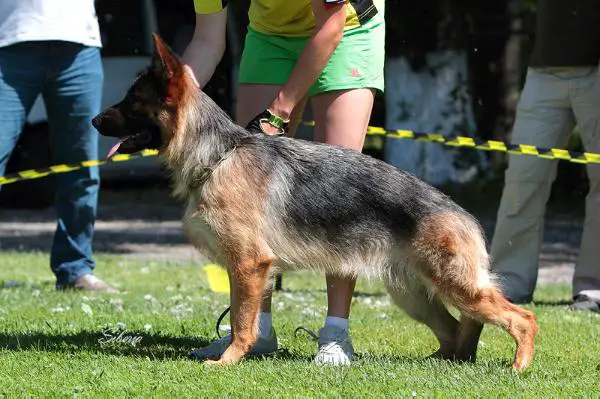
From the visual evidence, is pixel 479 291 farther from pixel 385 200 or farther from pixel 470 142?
pixel 470 142

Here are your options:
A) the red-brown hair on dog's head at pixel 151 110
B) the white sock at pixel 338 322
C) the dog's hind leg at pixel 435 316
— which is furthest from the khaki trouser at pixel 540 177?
the red-brown hair on dog's head at pixel 151 110

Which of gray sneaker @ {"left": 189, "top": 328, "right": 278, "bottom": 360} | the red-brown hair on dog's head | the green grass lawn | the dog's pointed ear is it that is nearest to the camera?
Answer: the green grass lawn

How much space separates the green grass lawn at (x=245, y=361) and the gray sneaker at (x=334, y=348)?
0.08 meters

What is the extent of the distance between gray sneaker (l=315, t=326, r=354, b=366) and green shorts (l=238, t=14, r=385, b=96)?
122cm

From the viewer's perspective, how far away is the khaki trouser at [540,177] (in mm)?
7938

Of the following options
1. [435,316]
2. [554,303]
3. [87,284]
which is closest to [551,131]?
[554,303]

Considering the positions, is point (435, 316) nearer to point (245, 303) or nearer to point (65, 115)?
point (245, 303)

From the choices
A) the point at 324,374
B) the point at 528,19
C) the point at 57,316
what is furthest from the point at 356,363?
the point at 528,19

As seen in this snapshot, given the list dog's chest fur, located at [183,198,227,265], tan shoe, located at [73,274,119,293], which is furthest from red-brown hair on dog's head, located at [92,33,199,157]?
tan shoe, located at [73,274,119,293]

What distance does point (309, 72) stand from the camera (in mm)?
5293

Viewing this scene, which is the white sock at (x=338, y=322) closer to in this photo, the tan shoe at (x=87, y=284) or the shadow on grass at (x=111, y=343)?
the shadow on grass at (x=111, y=343)

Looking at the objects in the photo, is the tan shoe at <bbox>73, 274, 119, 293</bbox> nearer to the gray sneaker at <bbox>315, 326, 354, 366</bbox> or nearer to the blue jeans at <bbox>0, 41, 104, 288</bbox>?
the blue jeans at <bbox>0, 41, 104, 288</bbox>

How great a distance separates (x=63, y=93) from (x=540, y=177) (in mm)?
3496

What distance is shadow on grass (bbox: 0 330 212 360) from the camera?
223 inches
